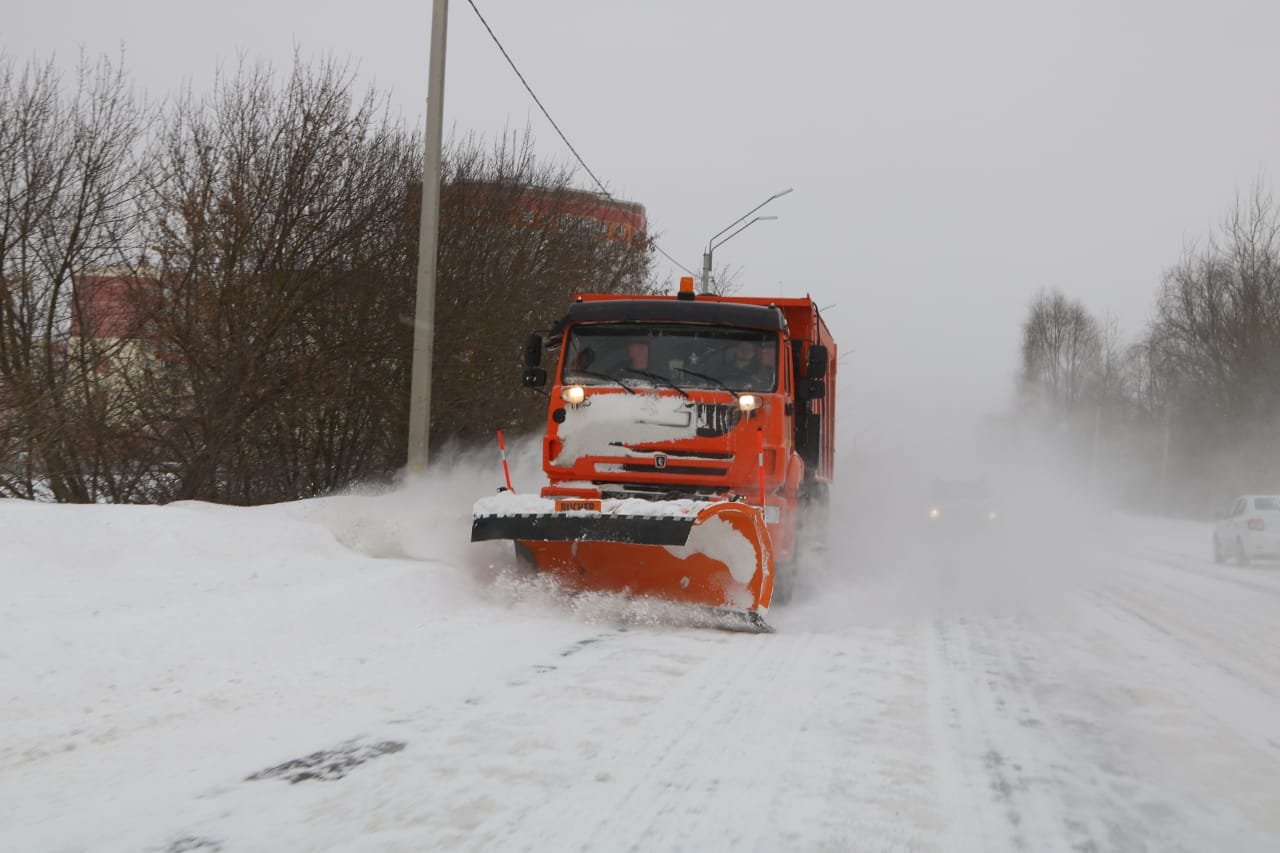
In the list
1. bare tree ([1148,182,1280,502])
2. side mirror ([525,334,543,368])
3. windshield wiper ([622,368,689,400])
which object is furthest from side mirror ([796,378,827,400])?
bare tree ([1148,182,1280,502])

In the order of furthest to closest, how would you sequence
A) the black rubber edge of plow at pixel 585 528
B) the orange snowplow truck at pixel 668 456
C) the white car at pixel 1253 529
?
the white car at pixel 1253 529 < the orange snowplow truck at pixel 668 456 < the black rubber edge of plow at pixel 585 528

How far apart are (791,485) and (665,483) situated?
5.21ft

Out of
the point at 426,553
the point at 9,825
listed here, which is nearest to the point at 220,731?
the point at 9,825

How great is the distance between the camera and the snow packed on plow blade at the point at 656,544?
27.4 feet

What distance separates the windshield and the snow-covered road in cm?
195

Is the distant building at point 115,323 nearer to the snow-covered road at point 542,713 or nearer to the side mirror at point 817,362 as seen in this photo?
the snow-covered road at point 542,713

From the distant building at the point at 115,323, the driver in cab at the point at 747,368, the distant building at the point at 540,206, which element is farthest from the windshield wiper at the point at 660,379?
the distant building at the point at 540,206

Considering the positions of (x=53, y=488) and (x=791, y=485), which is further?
(x=53, y=488)

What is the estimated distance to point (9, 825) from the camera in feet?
12.5

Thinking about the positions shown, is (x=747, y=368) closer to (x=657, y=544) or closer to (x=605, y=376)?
(x=605, y=376)

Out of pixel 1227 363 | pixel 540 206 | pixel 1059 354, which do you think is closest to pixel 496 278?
pixel 540 206

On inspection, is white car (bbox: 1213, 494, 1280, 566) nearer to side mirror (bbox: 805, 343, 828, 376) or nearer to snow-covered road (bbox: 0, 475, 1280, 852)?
snow-covered road (bbox: 0, 475, 1280, 852)

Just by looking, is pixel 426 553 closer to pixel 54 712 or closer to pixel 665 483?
pixel 665 483

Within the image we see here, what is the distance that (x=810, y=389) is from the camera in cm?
1063
